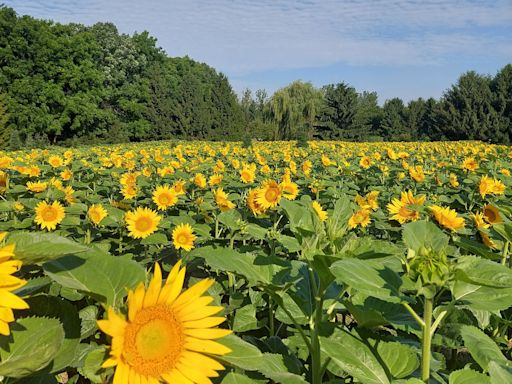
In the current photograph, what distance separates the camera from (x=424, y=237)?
1.07m

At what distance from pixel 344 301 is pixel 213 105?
136 ft

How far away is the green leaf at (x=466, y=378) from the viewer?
0.94 m

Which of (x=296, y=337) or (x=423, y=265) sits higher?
(x=423, y=265)

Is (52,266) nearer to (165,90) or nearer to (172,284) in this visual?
(172,284)

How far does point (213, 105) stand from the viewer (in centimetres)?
4172

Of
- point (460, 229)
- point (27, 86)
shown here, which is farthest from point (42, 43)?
point (460, 229)

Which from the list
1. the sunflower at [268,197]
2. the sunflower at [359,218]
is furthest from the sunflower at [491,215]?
the sunflower at [268,197]

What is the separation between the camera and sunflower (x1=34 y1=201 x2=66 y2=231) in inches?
132

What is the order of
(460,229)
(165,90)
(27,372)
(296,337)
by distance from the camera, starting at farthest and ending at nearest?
(165,90) → (460,229) → (296,337) → (27,372)

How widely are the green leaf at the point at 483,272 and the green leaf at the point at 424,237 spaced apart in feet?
0.24

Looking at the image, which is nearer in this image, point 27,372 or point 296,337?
point 27,372

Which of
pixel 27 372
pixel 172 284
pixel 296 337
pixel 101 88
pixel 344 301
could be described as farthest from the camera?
pixel 101 88

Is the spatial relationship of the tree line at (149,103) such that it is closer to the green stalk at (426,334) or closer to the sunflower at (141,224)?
the sunflower at (141,224)

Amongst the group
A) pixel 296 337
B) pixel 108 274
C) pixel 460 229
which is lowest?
pixel 296 337
